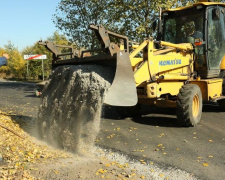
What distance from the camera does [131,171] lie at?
451 cm

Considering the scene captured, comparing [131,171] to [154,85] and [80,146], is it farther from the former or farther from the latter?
[154,85]

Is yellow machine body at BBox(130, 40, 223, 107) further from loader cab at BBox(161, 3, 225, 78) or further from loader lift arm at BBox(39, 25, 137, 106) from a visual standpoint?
loader lift arm at BBox(39, 25, 137, 106)

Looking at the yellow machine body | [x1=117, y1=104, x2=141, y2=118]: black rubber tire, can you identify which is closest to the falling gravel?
the yellow machine body

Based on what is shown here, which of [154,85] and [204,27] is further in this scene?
[204,27]

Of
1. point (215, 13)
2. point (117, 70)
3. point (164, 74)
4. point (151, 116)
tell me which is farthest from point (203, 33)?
point (117, 70)

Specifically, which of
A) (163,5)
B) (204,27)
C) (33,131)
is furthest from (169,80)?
(163,5)

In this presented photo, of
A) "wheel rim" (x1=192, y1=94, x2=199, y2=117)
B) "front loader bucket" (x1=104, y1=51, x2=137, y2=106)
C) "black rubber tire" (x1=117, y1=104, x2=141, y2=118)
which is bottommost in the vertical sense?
"black rubber tire" (x1=117, y1=104, x2=141, y2=118)

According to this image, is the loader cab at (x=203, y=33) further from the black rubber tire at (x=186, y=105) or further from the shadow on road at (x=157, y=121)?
the shadow on road at (x=157, y=121)

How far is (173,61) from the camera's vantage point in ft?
25.4

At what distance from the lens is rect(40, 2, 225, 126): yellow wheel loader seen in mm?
5461

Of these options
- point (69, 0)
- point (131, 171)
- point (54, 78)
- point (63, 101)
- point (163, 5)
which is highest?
point (69, 0)

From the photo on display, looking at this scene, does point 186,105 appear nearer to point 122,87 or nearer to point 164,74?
point 164,74

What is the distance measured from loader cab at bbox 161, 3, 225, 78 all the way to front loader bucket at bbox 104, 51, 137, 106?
3.67 metres

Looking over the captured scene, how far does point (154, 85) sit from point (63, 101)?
7.63 ft
